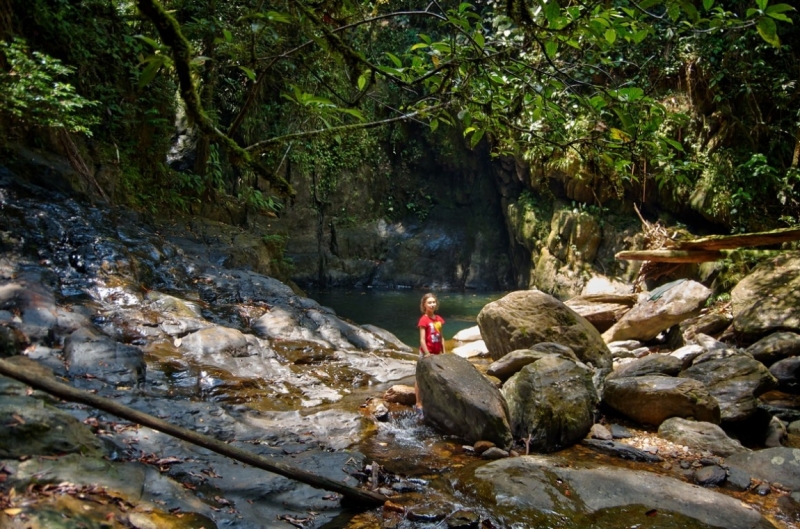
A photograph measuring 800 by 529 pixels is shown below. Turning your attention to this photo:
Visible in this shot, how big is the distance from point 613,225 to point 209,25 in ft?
34.9

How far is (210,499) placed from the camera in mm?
2938

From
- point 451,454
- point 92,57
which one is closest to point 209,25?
point 92,57

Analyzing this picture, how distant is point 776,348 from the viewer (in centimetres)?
735

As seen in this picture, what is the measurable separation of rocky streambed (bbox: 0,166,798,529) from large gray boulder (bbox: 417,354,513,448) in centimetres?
10

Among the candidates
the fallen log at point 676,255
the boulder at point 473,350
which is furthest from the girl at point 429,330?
the fallen log at point 676,255

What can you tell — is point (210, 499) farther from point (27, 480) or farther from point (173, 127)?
point (173, 127)

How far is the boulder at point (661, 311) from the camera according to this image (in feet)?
28.1

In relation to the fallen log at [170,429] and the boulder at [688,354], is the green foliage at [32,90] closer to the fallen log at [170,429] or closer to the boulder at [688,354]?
the fallen log at [170,429]

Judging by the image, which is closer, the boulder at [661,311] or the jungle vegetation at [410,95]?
the jungle vegetation at [410,95]

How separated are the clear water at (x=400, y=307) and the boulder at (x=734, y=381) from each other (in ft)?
17.1

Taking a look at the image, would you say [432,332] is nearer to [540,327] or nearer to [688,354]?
[540,327]

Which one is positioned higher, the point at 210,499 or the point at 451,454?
the point at 210,499

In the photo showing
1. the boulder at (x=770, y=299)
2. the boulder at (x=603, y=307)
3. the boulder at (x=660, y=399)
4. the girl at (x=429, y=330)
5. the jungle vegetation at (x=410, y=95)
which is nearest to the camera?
the jungle vegetation at (x=410, y=95)

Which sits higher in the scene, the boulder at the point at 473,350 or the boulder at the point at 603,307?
the boulder at the point at 603,307
